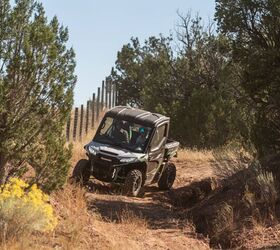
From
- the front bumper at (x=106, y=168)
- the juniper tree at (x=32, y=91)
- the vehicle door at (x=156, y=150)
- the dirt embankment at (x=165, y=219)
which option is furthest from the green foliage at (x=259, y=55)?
the juniper tree at (x=32, y=91)

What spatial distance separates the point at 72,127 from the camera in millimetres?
24531

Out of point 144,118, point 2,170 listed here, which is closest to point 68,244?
point 2,170

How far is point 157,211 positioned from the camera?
1205cm

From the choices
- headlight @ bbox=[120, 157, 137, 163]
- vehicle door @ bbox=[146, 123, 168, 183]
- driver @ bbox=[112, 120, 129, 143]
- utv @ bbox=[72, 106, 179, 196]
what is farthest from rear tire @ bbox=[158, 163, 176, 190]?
headlight @ bbox=[120, 157, 137, 163]

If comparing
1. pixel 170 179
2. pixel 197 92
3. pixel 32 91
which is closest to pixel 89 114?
pixel 197 92

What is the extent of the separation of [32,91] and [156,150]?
5843 mm

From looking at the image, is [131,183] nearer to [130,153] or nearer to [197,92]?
[130,153]

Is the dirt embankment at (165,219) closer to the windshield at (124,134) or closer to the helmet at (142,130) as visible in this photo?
the windshield at (124,134)

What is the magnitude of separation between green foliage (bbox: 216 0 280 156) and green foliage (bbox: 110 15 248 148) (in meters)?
6.72

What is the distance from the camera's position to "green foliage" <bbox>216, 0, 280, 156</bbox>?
13047 millimetres

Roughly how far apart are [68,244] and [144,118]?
7.21 metres

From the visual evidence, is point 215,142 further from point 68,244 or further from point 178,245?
point 68,244

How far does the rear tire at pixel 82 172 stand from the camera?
1340cm

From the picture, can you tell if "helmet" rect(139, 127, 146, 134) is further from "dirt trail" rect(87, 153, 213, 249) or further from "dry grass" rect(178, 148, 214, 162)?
"dry grass" rect(178, 148, 214, 162)
